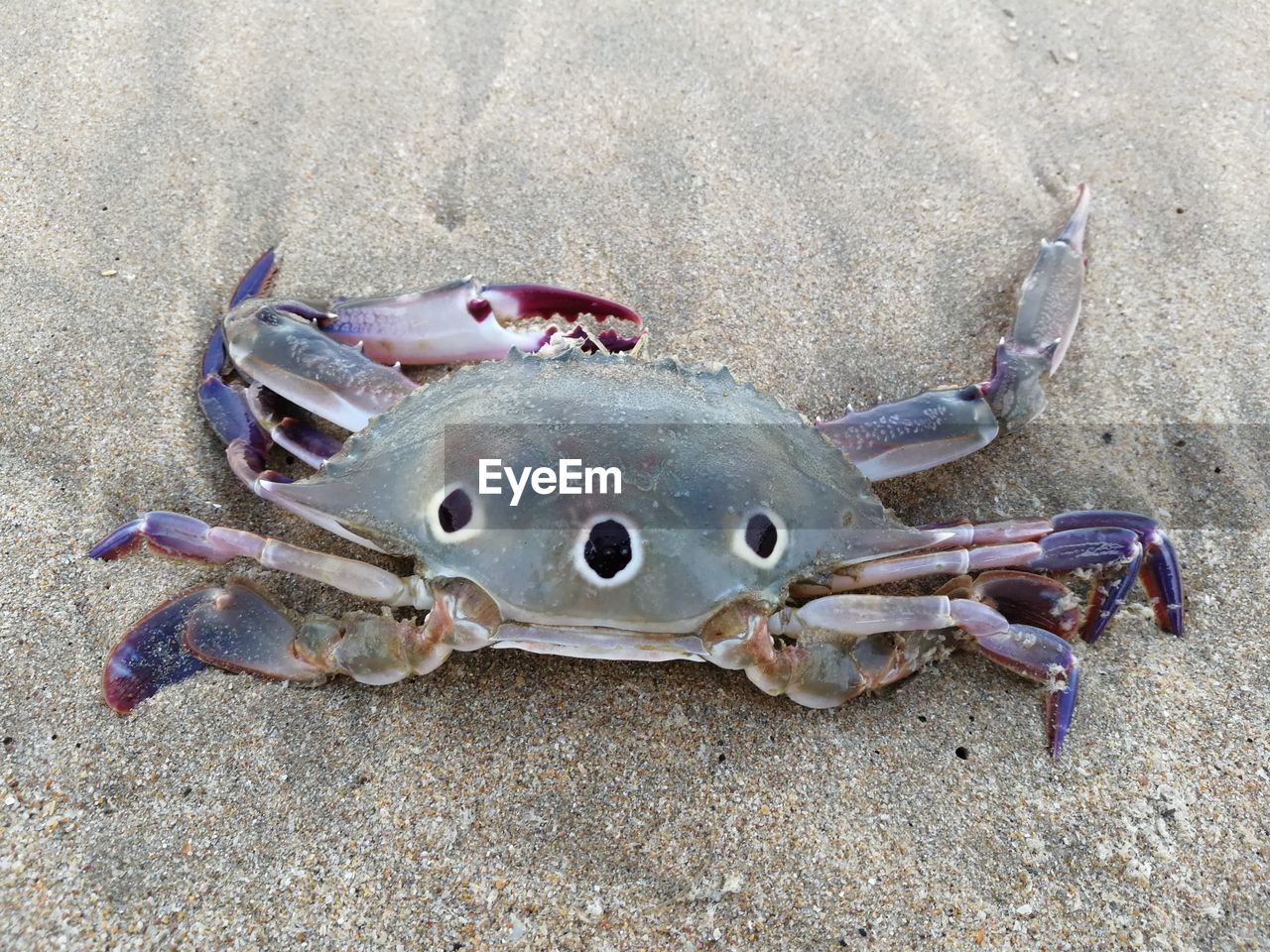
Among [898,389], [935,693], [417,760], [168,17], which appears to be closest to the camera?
[417,760]

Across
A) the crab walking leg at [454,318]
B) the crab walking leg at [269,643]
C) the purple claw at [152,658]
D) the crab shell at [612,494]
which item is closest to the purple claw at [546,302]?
the crab walking leg at [454,318]

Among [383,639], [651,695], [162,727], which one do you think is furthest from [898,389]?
[162,727]

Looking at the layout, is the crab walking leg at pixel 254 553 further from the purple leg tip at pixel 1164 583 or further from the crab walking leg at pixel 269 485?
the purple leg tip at pixel 1164 583

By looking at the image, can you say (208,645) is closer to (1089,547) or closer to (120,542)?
(120,542)

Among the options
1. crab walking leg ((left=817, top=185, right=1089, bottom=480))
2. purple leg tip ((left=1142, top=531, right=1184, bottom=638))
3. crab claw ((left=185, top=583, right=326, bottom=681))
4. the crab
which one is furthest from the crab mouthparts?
purple leg tip ((left=1142, top=531, right=1184, bottom=638))

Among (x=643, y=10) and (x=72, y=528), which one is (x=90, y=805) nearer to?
(x=72, y=528)

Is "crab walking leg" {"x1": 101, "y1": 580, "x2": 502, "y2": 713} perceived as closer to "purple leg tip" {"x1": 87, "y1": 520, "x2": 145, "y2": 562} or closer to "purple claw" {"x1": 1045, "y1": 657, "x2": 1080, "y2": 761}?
"purple leg tip" {"x1": 87, "y1": 520, "x2": 145, "y2": 562}
